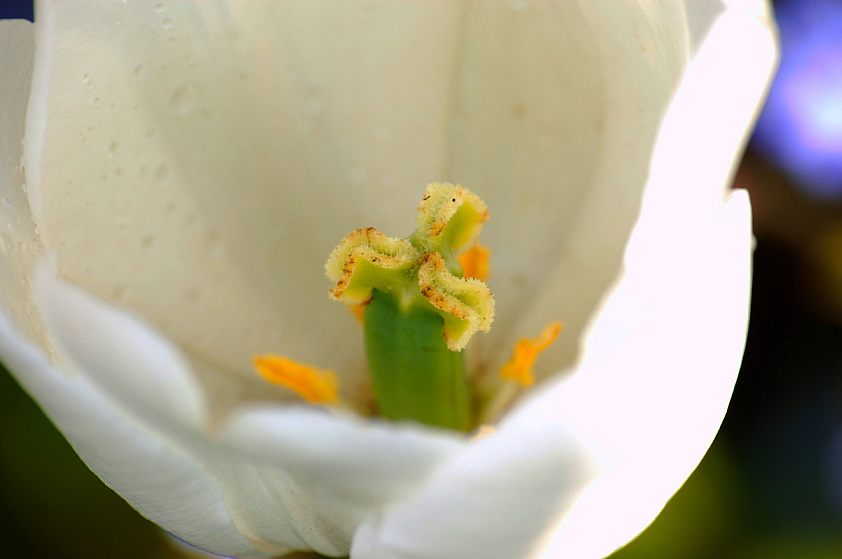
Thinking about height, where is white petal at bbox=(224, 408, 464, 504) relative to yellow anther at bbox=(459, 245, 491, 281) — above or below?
below

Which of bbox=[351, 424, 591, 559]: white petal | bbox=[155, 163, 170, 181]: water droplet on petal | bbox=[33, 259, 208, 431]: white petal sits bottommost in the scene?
bbox=[351, 424, 591, 559]: white petal

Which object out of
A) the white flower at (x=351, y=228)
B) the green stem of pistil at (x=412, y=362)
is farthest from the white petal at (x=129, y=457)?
the green stem of pistil at (x=412, y=362)

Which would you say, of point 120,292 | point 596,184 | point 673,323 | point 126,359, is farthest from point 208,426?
point 596,184

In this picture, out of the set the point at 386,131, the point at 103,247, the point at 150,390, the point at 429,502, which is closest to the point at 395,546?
the point at 429,502

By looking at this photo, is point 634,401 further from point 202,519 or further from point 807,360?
point 807,360

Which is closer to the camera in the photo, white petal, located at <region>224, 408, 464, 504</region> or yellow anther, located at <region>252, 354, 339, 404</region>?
white petal, located at <region>224, 408, 464, 504</region>

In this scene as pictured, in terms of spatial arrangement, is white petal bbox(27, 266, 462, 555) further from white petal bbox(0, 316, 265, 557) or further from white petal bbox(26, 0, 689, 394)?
white petal bbox(26, 0, 689, 394)

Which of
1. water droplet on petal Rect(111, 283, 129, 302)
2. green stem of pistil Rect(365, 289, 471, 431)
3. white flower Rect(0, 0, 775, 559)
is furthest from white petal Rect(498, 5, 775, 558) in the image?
water droplet on petal Rect(111, 283, 129, 302)
